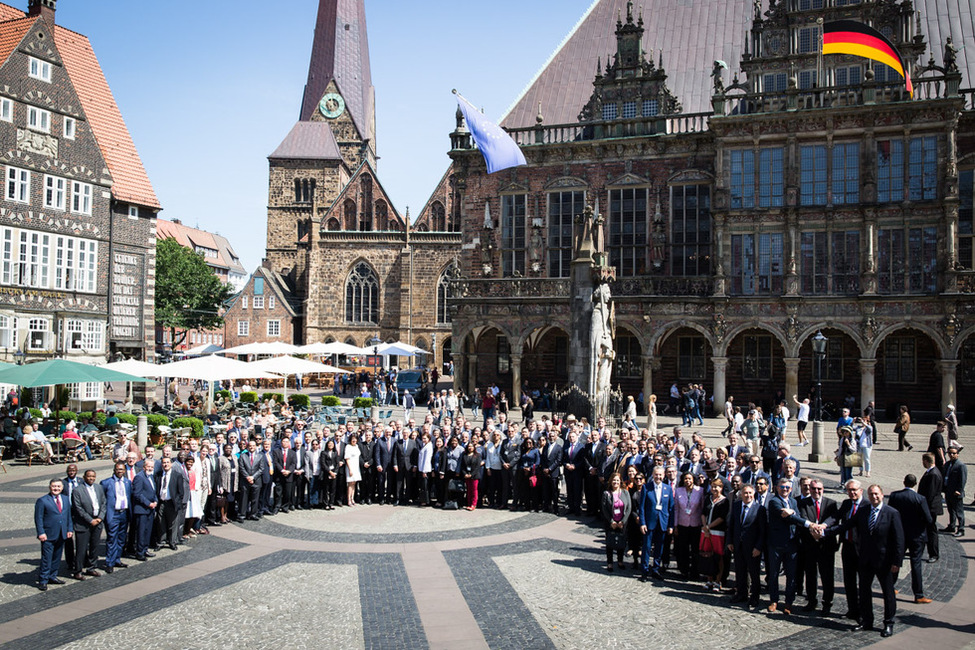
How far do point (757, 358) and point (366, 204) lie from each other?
37694mm

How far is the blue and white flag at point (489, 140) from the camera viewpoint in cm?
1989

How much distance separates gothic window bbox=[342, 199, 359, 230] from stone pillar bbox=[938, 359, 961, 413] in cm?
4415

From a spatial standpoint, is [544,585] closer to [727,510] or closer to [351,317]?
[727,510]

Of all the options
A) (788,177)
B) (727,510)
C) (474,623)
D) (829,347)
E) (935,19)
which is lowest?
(474,623)

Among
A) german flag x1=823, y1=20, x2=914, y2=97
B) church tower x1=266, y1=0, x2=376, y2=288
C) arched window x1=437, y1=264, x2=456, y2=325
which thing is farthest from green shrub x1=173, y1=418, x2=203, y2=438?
church tower x1=266, y1=0, x2=376, y2=288

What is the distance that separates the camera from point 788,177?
1139 inches

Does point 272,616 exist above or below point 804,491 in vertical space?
below

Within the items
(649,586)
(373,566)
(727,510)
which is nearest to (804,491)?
(727,510)

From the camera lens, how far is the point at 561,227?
33750 mm

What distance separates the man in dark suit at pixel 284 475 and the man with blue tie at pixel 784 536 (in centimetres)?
855

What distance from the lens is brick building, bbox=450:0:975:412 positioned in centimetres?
2755

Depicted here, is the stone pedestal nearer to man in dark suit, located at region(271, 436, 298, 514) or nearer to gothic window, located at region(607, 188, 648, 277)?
man in dark suit, located at region(271, 436, 298, 514)

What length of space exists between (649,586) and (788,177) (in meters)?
23.4

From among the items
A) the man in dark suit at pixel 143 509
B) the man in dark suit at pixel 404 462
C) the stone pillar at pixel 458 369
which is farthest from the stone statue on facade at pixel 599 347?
the stone pillar at pixel 458 369
